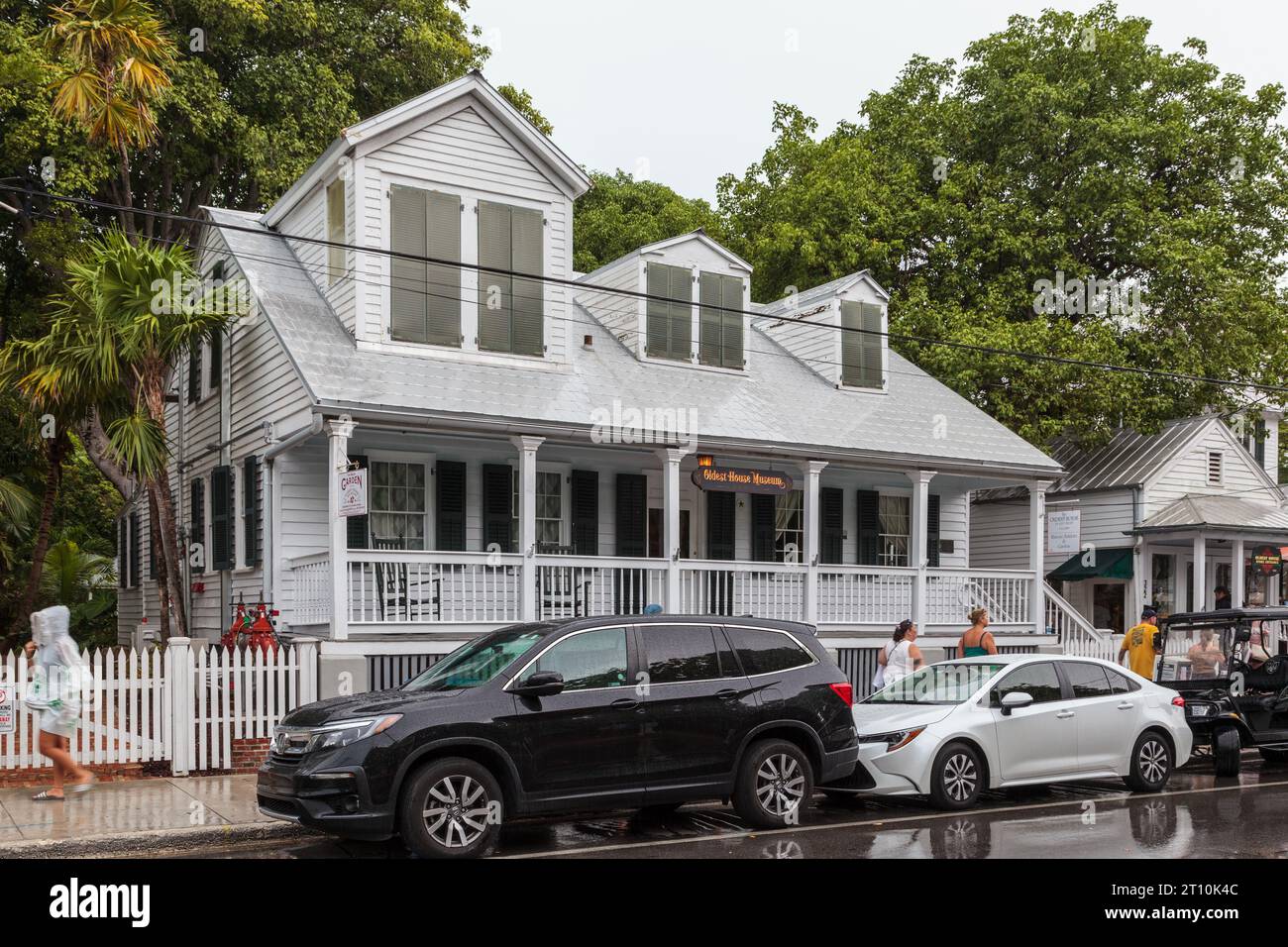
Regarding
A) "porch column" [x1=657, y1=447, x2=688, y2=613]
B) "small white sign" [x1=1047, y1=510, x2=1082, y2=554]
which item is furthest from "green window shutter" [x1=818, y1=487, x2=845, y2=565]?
"small white sign" [x1=1047, y1=510, x2=1082, y2=554]

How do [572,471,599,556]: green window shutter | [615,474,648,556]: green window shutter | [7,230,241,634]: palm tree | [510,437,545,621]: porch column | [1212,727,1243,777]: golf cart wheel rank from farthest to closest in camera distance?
[615,474,648,556]: green window shutter
[572,471,599,556]: green window shutter
[7,230,241,634]: palm tree
[510,437,545,621]: porch column
[1212,727,1243,777]: golf cart wheel

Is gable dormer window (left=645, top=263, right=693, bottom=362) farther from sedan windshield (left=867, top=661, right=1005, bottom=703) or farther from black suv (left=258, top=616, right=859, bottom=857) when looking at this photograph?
Result: black suv (left=258, top=616, right=859, bottom=857)

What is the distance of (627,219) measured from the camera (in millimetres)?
39750

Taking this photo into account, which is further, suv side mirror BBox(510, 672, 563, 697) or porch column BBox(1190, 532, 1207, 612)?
porch column BBox(1190, 532, 1207, 612)

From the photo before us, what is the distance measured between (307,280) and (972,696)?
11660 millimetres

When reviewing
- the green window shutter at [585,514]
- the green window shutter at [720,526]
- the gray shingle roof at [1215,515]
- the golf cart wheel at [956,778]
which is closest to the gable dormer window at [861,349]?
the green window shutter at [720,526]

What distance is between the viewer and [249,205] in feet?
93.5

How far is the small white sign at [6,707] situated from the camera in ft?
41.4

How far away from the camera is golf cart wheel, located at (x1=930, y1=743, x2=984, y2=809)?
1163 centimetres

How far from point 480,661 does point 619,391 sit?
924 centimetres

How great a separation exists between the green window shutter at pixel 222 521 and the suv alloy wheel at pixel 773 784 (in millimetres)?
10720

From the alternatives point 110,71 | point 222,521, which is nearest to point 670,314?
point 222,521

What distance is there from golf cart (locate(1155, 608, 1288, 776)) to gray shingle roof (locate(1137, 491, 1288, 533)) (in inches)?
395

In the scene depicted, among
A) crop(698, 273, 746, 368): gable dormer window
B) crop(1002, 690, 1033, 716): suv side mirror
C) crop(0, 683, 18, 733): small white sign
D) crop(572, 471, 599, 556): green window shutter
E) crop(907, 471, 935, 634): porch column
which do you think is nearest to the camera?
crop(1002, 690, 1033, 716): suv side mirror
